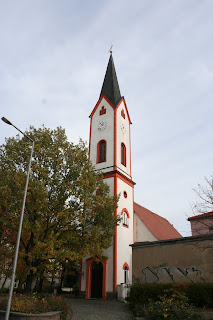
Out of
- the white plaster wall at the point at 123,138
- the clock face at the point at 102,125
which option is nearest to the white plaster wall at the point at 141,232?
the white plaster wall at the point at 123,138

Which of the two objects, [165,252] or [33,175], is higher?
[33,175]

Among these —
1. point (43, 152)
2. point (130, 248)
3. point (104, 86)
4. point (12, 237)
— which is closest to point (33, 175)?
point (43, 152)

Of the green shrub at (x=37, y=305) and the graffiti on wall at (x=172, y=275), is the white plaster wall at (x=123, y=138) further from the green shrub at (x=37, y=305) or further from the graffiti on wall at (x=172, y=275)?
the green shrub at (x=37, y=305)

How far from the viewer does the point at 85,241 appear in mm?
16250

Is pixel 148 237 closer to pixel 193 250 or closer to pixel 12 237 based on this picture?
pixel 193 250

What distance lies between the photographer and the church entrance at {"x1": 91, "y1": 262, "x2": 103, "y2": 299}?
19.8 metres

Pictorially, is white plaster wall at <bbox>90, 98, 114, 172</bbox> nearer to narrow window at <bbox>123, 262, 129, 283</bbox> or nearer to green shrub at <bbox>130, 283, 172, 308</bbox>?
narrow window at <bbox>123, 262, 129, 283</bbox>

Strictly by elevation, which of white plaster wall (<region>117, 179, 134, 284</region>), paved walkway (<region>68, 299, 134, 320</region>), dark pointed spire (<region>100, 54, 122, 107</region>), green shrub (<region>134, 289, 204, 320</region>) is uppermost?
dark pointed spire (<region>100, 54, 122, 107</region>)

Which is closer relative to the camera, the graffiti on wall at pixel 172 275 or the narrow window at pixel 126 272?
the graffiti on wall at pixel 172 275

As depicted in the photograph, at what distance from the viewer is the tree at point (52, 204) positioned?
14500 mm

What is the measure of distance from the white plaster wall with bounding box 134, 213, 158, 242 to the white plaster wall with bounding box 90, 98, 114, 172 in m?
5.93

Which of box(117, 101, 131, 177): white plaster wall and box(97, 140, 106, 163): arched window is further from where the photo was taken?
box(97, 140, 106, 163): arched window

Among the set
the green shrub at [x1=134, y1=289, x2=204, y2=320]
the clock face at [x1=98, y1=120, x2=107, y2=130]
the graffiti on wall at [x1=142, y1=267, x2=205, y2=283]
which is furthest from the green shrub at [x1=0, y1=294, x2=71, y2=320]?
the clock face at [x1=98, y1=120, x2=107, y2=130]

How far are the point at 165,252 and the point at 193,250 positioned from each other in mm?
2203
